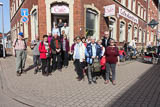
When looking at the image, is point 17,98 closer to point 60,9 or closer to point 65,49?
point 65,49

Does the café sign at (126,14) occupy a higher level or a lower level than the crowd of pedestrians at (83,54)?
higher

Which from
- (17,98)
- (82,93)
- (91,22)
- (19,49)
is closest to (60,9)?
(91,22)

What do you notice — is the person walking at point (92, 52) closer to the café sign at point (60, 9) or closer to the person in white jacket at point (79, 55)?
the person in white jacket at point (79, 55)

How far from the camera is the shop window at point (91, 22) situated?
9.21m

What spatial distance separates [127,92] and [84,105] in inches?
64.6

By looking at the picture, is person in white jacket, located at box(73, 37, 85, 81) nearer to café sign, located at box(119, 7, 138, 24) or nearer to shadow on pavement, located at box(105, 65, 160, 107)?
shadow on pavement, located at box(105, 65, 160, 107)

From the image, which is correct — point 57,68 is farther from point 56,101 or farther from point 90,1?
point 90,1

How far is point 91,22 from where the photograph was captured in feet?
31.7

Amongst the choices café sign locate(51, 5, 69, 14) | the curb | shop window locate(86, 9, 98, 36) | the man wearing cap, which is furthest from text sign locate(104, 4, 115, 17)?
the curb

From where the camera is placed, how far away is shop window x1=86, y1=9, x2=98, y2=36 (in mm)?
9211

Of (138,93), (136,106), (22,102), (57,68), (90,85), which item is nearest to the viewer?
(136,106)

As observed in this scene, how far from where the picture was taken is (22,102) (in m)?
3.24

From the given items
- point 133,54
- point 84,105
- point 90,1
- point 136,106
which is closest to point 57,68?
point 84,105

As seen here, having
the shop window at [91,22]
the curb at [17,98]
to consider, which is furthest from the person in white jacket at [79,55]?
the shop window at [91,22]
